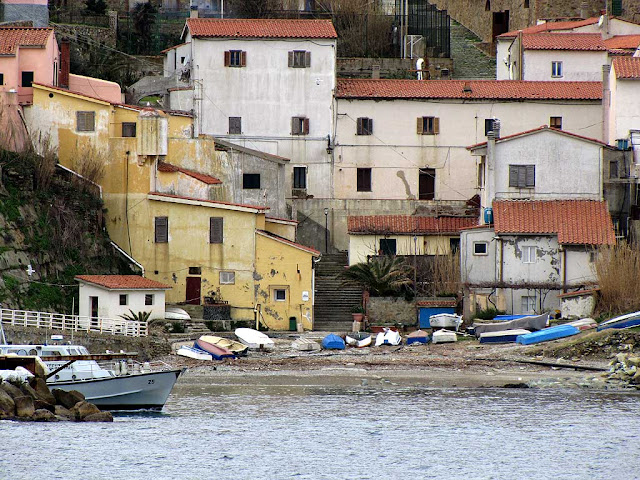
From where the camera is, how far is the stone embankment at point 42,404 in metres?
52.7

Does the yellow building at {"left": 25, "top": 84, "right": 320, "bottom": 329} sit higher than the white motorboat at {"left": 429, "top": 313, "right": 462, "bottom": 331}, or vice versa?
the yellow building at {"left": 25, "top": 84, "right": 320, "bottom": 329}

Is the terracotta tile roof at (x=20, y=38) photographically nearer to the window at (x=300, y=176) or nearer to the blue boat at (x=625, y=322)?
the window at (x=300, y=176)

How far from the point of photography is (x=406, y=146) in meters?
79.8

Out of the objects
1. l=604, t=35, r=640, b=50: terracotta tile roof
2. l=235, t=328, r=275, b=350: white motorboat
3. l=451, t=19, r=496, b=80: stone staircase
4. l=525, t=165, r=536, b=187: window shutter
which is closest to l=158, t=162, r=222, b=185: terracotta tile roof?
l=235, t=328, r=275, b=350: white motorboat

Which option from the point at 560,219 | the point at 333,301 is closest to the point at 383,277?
the point at 333,301

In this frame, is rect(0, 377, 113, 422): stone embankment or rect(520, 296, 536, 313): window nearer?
rect(0, 377, 113, 422): stone embankment

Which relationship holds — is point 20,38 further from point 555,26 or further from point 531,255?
point 555,26

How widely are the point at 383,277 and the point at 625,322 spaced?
455 inches

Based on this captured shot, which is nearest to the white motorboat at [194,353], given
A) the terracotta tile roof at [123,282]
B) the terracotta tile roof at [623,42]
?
the terracotta tile roof at [123,282]

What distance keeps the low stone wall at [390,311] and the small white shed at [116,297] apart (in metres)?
8.74

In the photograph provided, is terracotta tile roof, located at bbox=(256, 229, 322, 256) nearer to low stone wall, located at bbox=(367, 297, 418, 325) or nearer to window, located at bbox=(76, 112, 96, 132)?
low stone wall, located at bbox=(367, 297, 418, 325)

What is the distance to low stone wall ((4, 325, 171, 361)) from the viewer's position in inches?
2464

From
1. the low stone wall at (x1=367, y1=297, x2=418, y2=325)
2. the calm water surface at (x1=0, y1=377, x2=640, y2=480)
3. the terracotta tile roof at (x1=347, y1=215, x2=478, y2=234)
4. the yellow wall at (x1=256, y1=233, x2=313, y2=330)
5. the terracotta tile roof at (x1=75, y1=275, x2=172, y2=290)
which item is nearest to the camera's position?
the calm water surface at (x1=0, y1=377, x2=640, y2=480)

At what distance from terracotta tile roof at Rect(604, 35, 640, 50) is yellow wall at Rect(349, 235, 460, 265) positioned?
21232 mm
